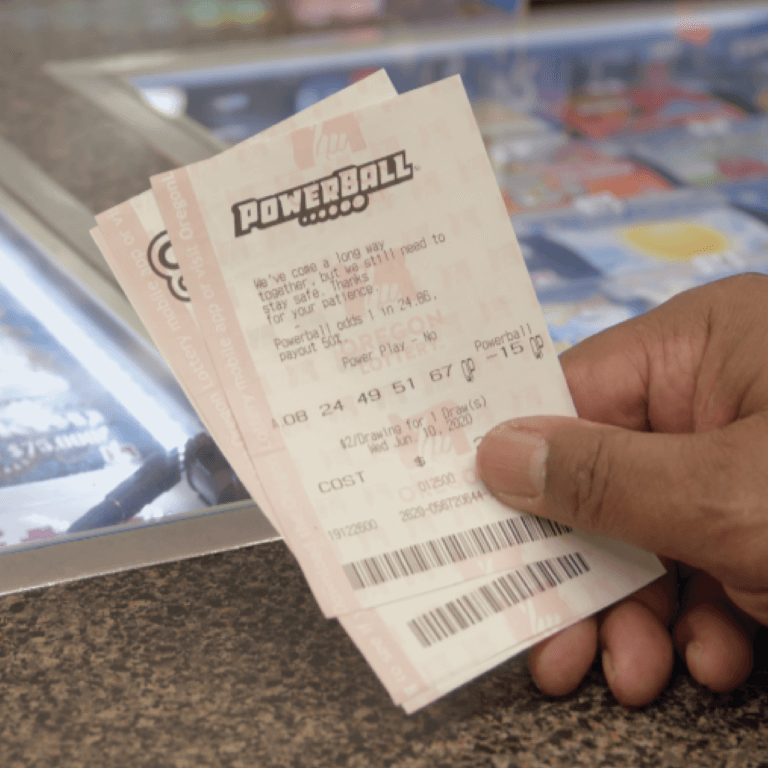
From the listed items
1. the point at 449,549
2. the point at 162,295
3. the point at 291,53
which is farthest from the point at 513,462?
the point at 291,53

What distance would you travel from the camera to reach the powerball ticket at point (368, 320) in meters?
0.56

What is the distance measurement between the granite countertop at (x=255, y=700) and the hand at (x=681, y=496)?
0.02 m

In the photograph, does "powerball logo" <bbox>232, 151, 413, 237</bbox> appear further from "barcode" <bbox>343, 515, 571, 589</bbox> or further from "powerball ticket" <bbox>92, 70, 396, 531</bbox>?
"barcode" <bbox>343, 515, 571, 589</bbox>

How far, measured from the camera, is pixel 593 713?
1.68ft

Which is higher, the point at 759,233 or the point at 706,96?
the point at 706,96

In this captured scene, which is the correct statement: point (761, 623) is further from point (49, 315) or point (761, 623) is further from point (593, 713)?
point (49, 315)

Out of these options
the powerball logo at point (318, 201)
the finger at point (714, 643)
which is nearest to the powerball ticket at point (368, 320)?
the powerball logo at point (318, 201)

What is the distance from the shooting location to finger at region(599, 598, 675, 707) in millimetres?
511

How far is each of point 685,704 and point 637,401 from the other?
26cm

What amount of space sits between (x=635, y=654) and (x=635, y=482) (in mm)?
116

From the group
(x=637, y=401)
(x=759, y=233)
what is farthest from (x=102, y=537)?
(x=759, y=233)

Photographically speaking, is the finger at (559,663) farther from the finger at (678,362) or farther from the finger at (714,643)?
the finger at (678,362)

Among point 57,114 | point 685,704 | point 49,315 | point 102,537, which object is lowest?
point 685,704

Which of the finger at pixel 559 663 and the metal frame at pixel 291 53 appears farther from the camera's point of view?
the metal frame at pixel 291 53
